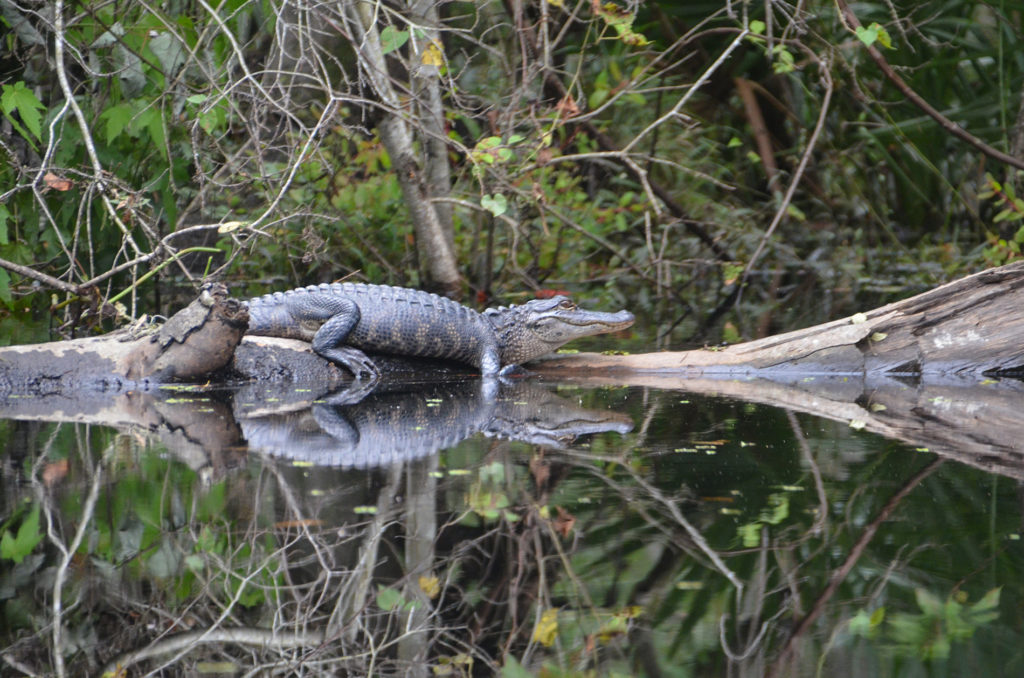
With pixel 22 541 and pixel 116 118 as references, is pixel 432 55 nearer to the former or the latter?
pixel 116 118

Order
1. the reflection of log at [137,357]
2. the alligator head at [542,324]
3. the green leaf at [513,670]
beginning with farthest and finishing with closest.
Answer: the alligator head at [542,324], the reflection of log at [137,357], the green leaf at [513,670]

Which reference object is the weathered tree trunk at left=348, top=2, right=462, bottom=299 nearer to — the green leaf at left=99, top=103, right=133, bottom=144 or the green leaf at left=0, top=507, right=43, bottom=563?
the green leaf at left=99, top=103, right=133, bottom=144

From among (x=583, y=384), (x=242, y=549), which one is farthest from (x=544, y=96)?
(x=242, y=549)

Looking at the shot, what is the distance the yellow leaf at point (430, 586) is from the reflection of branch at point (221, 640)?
0.93ft

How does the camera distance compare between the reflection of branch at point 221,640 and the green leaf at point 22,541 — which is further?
the green leaf at point 22,541

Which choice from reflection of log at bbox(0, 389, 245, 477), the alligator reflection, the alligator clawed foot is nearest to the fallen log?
reflection of log at bbox(0, 389, 245, 477)

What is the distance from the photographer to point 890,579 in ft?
9.32

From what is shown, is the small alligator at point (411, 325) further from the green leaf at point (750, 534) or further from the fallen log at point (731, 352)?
the green leaf at point (750, 534)

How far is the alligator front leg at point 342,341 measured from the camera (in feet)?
19.8

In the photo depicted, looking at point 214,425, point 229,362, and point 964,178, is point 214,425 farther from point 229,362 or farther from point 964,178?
point 964,178

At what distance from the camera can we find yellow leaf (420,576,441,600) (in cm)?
276

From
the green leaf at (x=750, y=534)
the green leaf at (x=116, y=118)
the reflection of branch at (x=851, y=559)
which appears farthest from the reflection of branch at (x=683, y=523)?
the green leaf at (x=116, y=118)

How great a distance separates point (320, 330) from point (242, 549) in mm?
3016

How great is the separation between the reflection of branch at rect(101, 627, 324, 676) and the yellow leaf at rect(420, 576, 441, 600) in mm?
283
